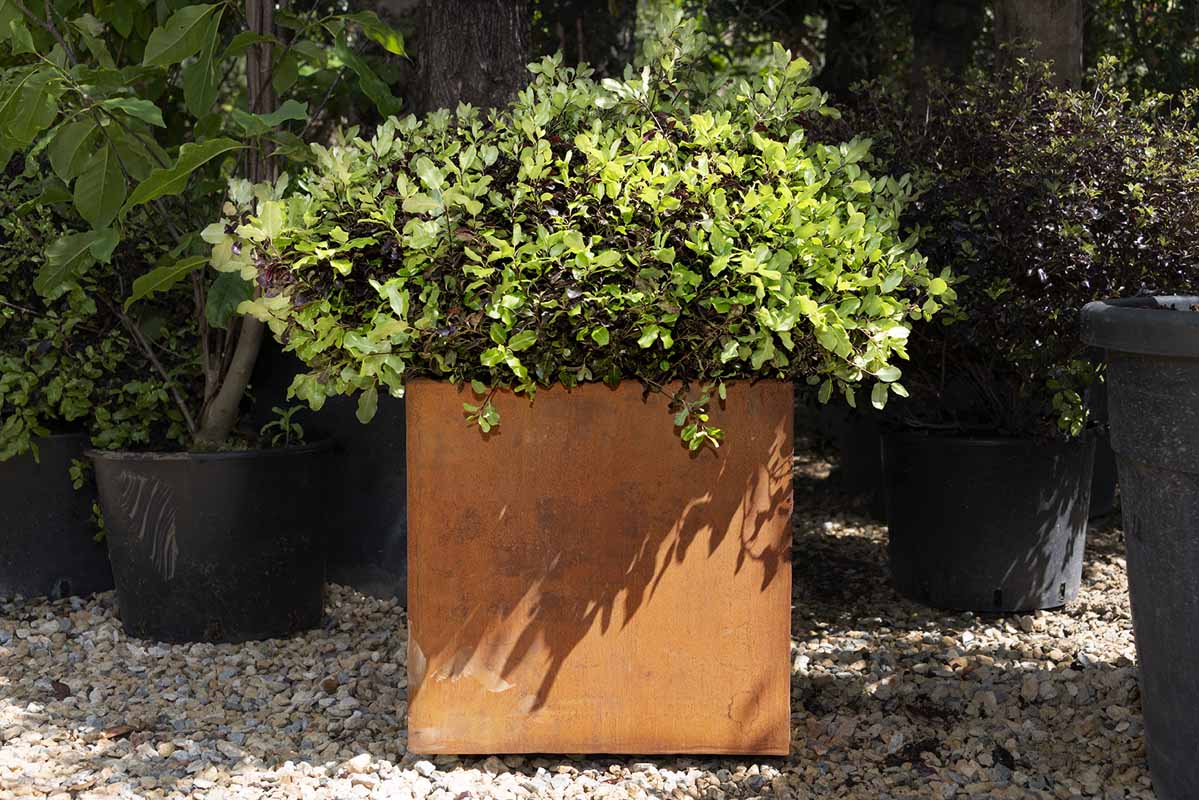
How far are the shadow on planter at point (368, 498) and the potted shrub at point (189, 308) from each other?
0.67 feet

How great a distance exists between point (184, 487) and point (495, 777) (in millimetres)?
1156

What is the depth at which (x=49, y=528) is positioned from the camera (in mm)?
3639

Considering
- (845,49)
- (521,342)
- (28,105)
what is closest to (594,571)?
(521,342)

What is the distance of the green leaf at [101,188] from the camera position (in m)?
2.94

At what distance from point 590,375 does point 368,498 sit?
1.49m

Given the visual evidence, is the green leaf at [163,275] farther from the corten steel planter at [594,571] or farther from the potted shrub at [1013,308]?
the potted shrub at [1013,308]

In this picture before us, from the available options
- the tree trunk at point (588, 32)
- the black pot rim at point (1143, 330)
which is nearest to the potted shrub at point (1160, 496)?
the black pot rim at point (1143, 330)

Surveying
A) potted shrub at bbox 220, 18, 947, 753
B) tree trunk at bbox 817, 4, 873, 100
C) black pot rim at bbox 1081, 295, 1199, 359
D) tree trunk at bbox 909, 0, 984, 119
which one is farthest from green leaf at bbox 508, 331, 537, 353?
tree trunk at bbox 817, 4, 873, 100

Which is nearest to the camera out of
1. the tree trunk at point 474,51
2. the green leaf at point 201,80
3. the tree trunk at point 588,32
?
the green leaf at point 201,80

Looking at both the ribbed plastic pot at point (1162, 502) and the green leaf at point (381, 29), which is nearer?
the ribbed plastic pot at point (1162, 502)

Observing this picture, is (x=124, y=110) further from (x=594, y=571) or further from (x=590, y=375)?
(x=594, y=571)

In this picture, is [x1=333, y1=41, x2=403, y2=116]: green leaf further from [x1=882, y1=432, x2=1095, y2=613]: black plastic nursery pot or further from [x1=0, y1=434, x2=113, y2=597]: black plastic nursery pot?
[x1=882, y1=432, x2=1095, y2=613]: black plastic nursery pot

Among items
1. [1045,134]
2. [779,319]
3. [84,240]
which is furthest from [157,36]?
[1045,134]

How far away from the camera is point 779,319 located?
2.22 metres
